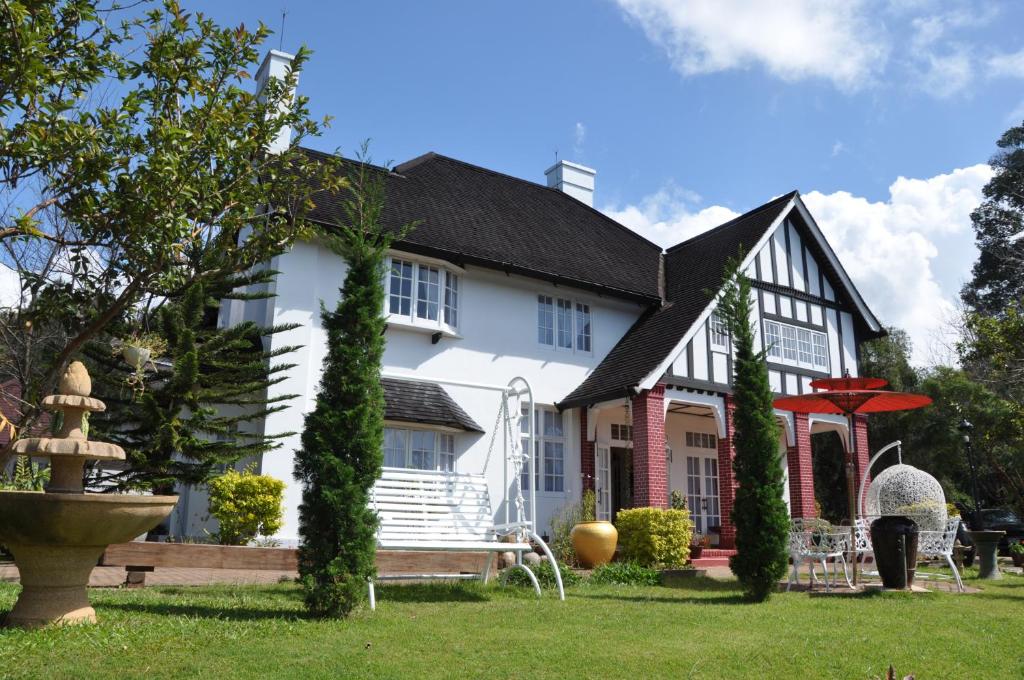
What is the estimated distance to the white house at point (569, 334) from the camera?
14328 millimetres

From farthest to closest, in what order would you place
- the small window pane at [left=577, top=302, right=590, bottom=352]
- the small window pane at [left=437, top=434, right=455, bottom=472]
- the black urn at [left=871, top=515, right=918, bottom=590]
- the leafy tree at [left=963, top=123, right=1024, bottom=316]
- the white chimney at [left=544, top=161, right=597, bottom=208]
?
the leafy tree at [left=963, top=123, right=1024, bottom=316] < the white chimney at [left=544, top=161, right=597, bottom=208] < the small window pane at [left=577, top=302, right=590, bottom=352] < the small window pane at [left=437, top=434, right=455, bottom=472] < the black urn at [left=871, top=515, right=918, bottom=590]

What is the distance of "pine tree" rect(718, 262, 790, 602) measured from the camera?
8648 mm

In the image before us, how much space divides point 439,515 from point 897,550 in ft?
18.8

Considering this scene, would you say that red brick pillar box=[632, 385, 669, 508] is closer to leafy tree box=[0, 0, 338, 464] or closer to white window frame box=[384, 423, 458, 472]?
white window frame box=[384, 423, 458, 472]

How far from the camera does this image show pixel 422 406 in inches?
563

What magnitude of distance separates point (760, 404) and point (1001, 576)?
6.84 meters

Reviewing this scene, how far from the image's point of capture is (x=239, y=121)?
788 centimetres

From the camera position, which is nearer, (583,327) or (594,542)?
(594,542)

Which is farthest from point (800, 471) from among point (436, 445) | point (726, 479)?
point (436, 445)

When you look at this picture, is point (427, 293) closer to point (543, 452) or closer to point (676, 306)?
point (543, 452)

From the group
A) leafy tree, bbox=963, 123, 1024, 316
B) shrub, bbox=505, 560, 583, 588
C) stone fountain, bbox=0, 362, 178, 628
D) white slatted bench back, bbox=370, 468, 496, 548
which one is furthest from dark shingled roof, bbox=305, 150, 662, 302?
leafy tree, bbox=963, 123, 1024, 316

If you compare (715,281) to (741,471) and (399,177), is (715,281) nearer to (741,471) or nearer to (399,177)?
(399,177)

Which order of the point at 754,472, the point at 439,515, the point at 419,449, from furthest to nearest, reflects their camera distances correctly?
the point at 419,449, the point at 754,472, the point at 439,515

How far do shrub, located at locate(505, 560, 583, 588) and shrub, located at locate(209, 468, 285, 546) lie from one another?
160 inches
